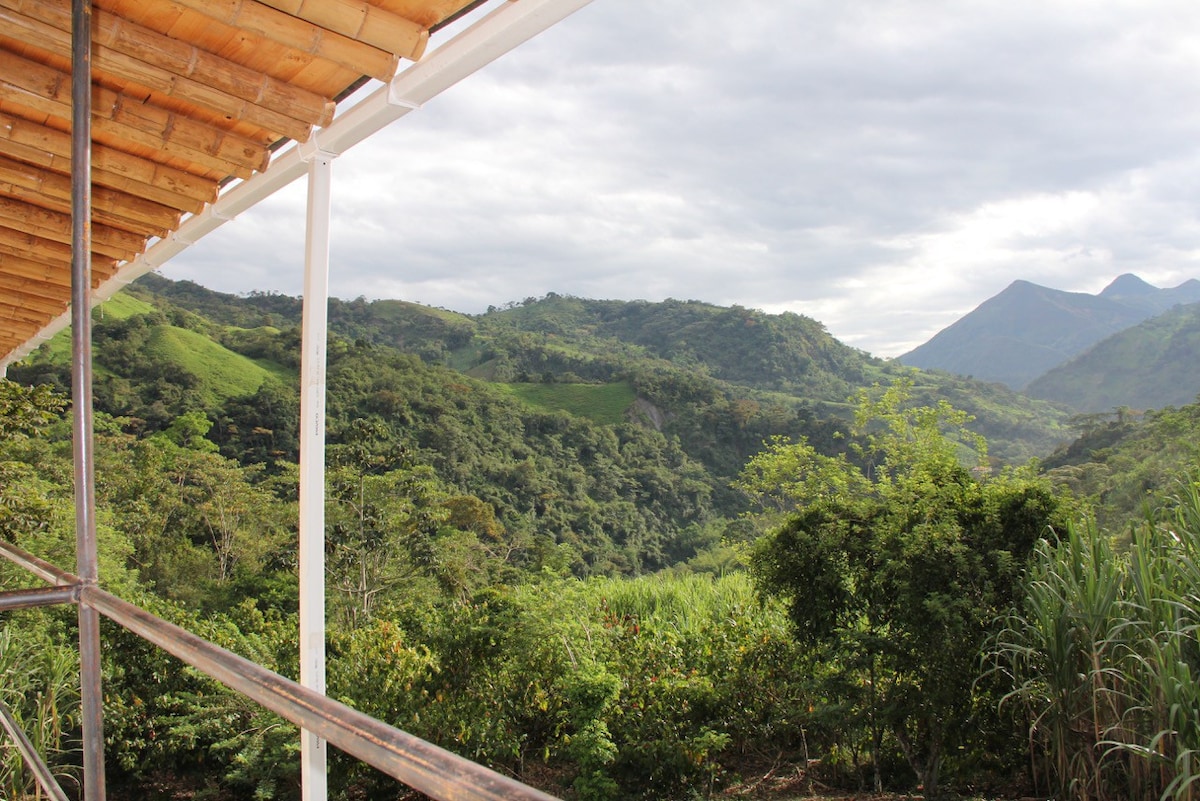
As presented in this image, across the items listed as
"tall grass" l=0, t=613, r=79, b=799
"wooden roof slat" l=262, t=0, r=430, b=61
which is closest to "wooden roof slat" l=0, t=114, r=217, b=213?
"wooden roof slat" l=262, t=0, r=430, b=61

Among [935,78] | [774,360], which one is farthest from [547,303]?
[935,78]

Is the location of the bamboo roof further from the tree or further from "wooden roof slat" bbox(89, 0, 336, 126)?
the tree

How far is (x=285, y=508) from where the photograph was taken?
1577 centimetres

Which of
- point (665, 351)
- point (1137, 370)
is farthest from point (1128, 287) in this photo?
point (665, 351)

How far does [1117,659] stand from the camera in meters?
3.11

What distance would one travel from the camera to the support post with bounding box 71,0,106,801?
1.36 meters

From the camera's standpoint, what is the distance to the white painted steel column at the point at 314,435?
196cm

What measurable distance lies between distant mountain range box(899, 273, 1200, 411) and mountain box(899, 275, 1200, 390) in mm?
75

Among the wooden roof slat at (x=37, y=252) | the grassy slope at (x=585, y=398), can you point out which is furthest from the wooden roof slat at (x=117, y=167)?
the grassy slope at (x=585, y=398)

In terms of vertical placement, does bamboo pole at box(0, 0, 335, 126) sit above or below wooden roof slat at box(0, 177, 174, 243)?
above

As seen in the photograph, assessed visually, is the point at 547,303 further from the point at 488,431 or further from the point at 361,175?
the point at 361,175

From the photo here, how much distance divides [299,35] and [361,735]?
4.63 ft

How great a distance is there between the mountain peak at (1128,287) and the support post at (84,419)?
7375 centimetres

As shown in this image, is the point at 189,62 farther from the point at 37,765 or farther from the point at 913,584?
the point at 913,584
